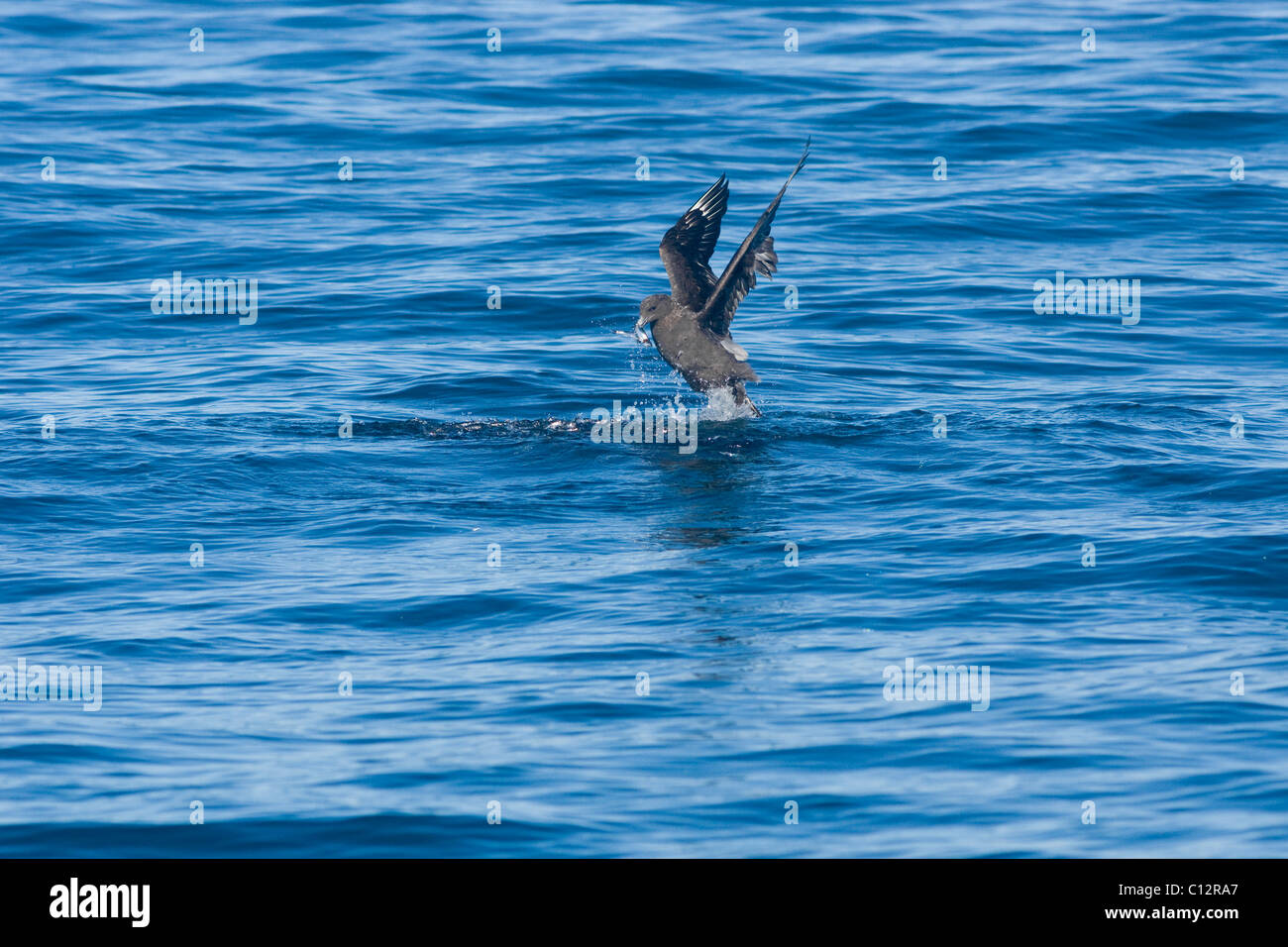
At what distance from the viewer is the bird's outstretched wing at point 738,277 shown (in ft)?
47.9

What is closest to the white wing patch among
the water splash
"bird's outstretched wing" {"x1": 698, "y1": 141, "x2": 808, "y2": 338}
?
"bird's outstretched wing" {"x1": 698, "y1": 141, "x2": 808, "y2": 338}

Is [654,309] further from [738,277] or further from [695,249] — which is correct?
[738,277]

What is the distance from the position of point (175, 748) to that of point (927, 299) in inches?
517

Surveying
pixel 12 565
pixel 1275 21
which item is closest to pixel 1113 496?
pixel 12 565

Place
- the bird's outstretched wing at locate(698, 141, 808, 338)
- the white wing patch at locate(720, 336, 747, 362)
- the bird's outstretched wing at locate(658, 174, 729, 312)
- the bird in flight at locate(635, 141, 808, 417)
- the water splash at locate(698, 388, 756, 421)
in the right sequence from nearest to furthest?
the bird's outstretched wing at locate(698, 141, 808, 338) → the bird's outstretched wing at locate(658, 174, 729, 312) → the bird in flight at locate(635, 141, 808, 417) → the white wing patch at locate(720, 336, 747, 362) → the water splash at locate(698, 388, 756, 421)

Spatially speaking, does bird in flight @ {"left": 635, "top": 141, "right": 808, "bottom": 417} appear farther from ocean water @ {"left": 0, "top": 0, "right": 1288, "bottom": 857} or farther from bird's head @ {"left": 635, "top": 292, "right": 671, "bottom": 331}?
ocean water @ {"left": 0, "top": 0, "right": 1288, "bottom": 857}

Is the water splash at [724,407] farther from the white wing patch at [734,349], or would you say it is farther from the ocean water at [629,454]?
the white wing patch at [734,349]

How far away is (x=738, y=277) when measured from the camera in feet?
49.1

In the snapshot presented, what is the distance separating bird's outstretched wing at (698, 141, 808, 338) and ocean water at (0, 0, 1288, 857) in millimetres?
1087

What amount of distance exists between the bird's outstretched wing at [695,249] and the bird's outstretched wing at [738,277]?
0.14 metres

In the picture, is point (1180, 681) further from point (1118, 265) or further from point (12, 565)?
point (1118, 265)

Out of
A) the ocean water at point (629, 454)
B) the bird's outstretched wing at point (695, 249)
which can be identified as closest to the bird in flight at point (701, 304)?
the bird's outstretched wing at point (695, 249)

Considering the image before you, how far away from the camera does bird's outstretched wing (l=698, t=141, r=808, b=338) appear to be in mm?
14609

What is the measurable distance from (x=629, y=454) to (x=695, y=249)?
1894 mm
